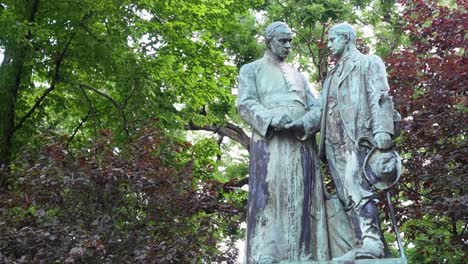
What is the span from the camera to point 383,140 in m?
7.39

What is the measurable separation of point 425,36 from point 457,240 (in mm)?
3433

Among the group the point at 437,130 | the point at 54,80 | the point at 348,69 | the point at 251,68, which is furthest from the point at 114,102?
the point at 348,69

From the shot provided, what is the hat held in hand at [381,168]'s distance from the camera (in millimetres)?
7340

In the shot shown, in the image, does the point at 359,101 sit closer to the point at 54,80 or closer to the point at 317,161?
the point at 317,161

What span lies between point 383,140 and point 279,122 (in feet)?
3.17

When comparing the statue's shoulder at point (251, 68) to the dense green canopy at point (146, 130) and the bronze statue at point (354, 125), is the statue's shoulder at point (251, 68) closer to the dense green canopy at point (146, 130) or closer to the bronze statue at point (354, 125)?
the bronze statue at point (354, 125)

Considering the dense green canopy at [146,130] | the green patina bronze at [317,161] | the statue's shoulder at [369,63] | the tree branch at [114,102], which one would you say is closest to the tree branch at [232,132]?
the dense green canopy at [146,130]

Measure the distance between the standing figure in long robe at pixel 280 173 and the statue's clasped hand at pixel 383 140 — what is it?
75cm

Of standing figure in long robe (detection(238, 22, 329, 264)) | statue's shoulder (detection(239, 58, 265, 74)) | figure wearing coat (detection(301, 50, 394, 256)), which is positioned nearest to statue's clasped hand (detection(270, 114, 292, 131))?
standing figure in long robe (detection(238, 22, 329, 264))

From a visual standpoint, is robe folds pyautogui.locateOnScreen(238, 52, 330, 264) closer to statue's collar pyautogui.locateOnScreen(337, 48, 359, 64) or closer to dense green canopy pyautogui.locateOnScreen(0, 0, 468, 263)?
statue's collar pyautogui.locateOnScreen(337, 48, 359, 64)

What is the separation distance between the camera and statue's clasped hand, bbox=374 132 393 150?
24.2 ft

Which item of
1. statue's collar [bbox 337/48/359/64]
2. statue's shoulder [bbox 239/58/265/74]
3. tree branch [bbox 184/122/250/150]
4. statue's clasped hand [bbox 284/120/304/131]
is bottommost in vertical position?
statue's clasped hand [bbox 284/120/304/131]

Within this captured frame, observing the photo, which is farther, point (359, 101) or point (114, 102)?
point (114, 102)

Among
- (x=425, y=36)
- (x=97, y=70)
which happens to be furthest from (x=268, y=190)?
(x=97, y=70)
